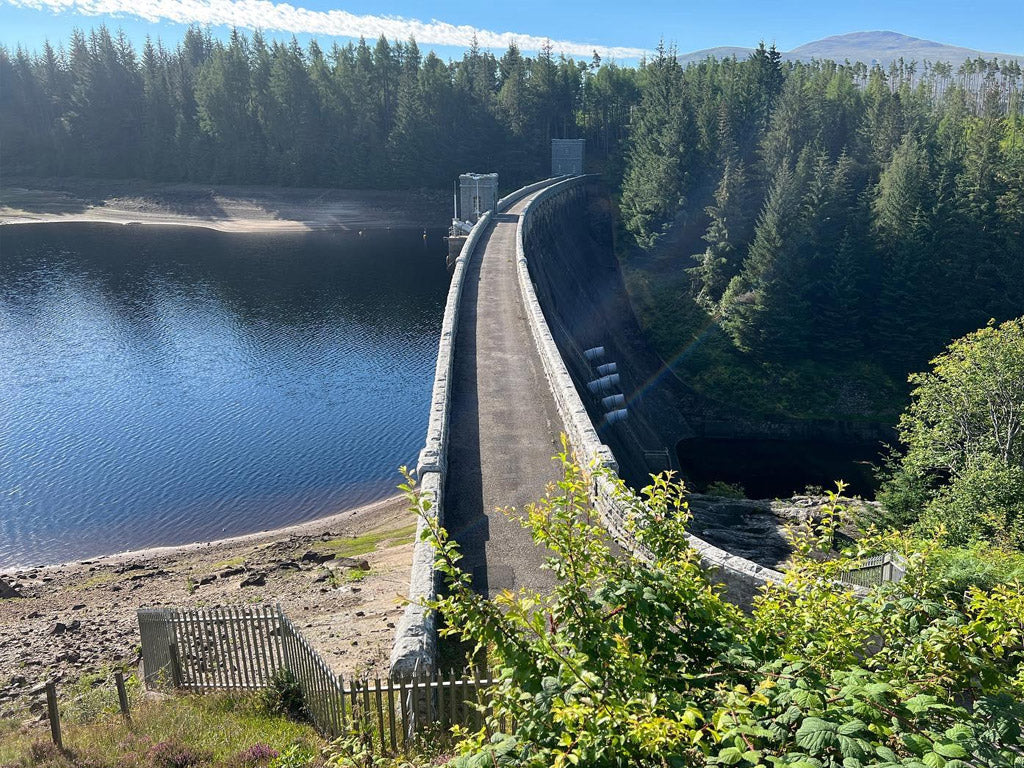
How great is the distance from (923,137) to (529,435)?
5742 centimetres

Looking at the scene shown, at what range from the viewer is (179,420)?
1734 inches

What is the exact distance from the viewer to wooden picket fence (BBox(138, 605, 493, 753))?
10.2 meters

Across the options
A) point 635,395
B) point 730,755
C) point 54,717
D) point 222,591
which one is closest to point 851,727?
point 730,755

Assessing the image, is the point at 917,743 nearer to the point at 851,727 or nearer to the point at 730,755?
the point at 851,727

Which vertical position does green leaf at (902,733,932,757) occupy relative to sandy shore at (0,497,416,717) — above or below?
above

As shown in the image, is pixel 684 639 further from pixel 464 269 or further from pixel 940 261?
pixel 940 261

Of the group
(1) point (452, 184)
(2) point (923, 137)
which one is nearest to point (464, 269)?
(2) point (923, 137)

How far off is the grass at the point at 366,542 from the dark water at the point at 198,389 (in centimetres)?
575

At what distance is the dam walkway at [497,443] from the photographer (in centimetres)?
1619

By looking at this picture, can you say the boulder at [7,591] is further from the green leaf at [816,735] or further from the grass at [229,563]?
the green leaf at [816,735]

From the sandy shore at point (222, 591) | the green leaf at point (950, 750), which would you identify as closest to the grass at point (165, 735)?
the sandy shore at point (222, 591)

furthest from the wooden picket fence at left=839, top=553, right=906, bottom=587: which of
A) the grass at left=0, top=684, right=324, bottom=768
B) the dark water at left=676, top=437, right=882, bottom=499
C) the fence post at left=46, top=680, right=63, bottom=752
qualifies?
the dark water at left=676, top=437, right=882, bottom=499

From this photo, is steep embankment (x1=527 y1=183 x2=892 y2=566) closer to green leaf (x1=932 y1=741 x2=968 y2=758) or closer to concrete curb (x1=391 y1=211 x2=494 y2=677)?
concrete curb (x1=391 y1=211 x2=494 y2=677)

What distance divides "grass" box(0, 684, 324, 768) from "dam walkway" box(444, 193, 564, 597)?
183 inches
